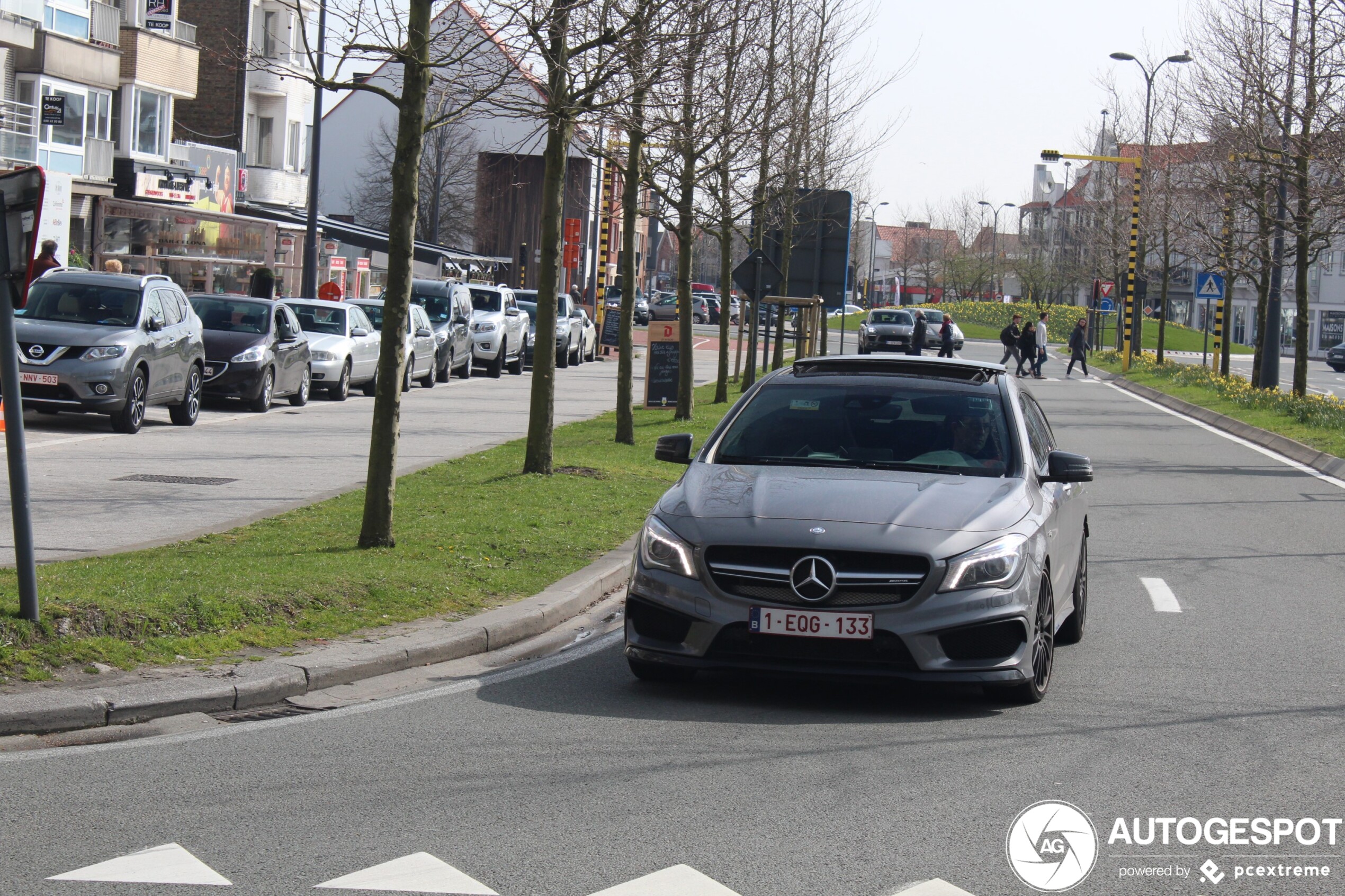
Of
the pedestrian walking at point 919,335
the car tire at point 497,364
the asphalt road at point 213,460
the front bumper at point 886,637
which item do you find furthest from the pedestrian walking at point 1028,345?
the front bumper at point 886,637

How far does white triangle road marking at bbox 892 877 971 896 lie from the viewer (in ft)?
15.1

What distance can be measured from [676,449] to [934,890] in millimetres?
3810

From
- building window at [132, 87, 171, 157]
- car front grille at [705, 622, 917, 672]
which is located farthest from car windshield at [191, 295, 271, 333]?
building window at [132, 87, 171, 157]

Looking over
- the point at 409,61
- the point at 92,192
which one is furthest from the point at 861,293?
the point at 409,61

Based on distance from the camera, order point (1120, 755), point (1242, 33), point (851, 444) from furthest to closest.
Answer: point (1242, 33)
point (851, 444)
point (1120, 755)

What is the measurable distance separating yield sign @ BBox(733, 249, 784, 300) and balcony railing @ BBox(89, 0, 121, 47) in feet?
71.3

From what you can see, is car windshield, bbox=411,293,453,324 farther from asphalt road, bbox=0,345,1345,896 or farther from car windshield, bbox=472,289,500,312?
asphalt road, bbox=0,345,1345,896

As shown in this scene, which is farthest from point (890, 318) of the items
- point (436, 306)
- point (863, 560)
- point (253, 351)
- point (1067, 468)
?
point (863, 560)

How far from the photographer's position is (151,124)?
44.0m

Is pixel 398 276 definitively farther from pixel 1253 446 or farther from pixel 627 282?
pixel 1253 446

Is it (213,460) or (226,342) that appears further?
(226,342)

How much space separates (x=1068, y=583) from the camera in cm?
831

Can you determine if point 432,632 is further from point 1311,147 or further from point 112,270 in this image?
point 1311,147

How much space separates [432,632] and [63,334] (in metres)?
11.9
